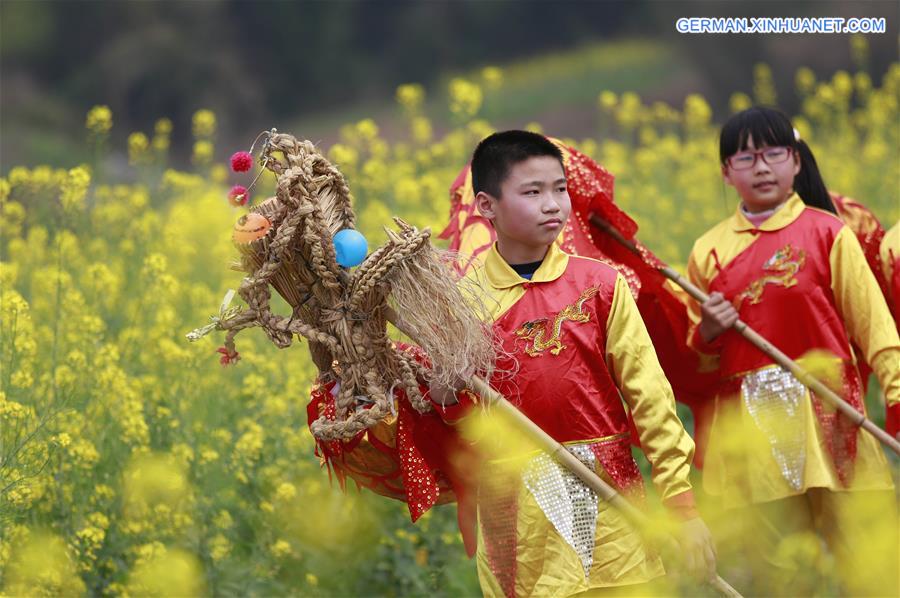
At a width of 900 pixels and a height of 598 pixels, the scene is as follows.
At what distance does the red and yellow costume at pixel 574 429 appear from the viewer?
375 cm

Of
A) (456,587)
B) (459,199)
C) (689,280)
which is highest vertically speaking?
(459,199)

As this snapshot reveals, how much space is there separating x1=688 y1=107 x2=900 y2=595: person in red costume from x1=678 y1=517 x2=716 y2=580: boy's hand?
1.03 m

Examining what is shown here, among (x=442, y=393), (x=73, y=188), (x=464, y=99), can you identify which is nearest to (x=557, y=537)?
(x=442, y=393)

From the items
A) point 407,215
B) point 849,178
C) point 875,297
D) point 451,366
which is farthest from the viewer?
point 849,178

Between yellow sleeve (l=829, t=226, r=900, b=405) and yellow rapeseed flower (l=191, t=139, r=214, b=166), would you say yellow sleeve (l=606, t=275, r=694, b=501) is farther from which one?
yellow rapeseed flower (l=191, t=139, r=214, b=166)

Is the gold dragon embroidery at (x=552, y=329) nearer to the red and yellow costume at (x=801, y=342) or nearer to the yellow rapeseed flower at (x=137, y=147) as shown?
the red and yellow costume at (x=801, y=342)

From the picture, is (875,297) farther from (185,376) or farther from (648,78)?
(648,78)

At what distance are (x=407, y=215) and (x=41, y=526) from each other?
9.61 ft

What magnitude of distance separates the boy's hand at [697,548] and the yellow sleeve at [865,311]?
1.13 metres

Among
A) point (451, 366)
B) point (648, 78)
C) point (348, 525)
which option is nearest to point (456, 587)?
point (348, 525)

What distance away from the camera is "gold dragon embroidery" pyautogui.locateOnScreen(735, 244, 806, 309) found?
472 centimetres

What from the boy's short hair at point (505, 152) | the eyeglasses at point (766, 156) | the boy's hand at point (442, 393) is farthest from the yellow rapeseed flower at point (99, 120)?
the boy's hand at point (442, 393)

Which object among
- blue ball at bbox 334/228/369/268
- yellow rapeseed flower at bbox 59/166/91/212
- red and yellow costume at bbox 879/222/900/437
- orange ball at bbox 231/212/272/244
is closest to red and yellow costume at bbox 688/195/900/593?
red and yellow costume at bbox 879/222/900/437

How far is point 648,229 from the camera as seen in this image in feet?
25.1
